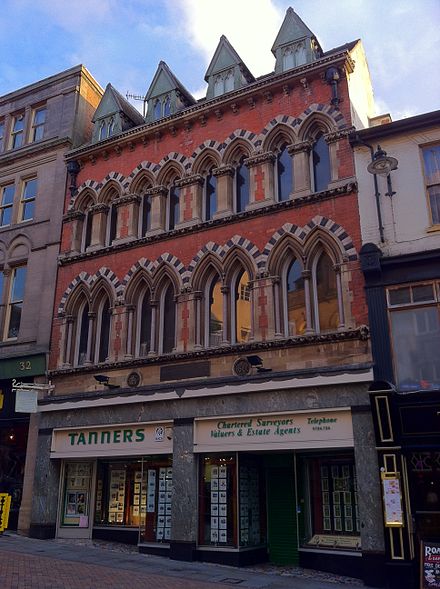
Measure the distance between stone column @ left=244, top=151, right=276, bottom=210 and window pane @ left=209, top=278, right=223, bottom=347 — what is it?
252 centimetres

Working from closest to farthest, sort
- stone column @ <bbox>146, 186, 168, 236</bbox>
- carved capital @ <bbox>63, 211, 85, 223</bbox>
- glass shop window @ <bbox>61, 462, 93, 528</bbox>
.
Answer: glass shop window @ <bbox>61, 462, 93, 528</bbox> < stone column @ <bbox>146, 186, 168, 236</bbox> < carved capital @ <bbox>63, 211, 85, 223</bbox>

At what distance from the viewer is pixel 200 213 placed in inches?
677

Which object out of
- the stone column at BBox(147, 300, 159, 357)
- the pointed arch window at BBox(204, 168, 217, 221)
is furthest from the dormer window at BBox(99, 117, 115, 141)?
the stone column at BBox(147, 300, 159, 357)

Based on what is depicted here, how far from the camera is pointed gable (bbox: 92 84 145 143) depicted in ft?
66.6

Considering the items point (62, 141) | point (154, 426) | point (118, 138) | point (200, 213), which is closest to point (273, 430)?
point (154, 426)

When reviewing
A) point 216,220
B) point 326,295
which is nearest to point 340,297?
point 326,295

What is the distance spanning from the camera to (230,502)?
14.2m

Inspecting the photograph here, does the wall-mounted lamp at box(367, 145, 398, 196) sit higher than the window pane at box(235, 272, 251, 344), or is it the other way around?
the wall-mounted lamp at box(367, 145, 398, 196)

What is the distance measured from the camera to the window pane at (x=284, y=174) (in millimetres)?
16031

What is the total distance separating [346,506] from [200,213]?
920cm

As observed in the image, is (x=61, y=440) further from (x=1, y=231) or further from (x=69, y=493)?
(x=1, y=231)

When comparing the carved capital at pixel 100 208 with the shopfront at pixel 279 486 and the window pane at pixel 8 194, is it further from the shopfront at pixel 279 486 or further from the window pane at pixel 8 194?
the shopfront at pixel 279 486

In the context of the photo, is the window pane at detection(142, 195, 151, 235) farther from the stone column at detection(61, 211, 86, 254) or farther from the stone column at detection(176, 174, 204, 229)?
the stone column at detection(61, 211, 86, 254)

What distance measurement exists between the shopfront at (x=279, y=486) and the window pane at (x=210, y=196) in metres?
6.38
